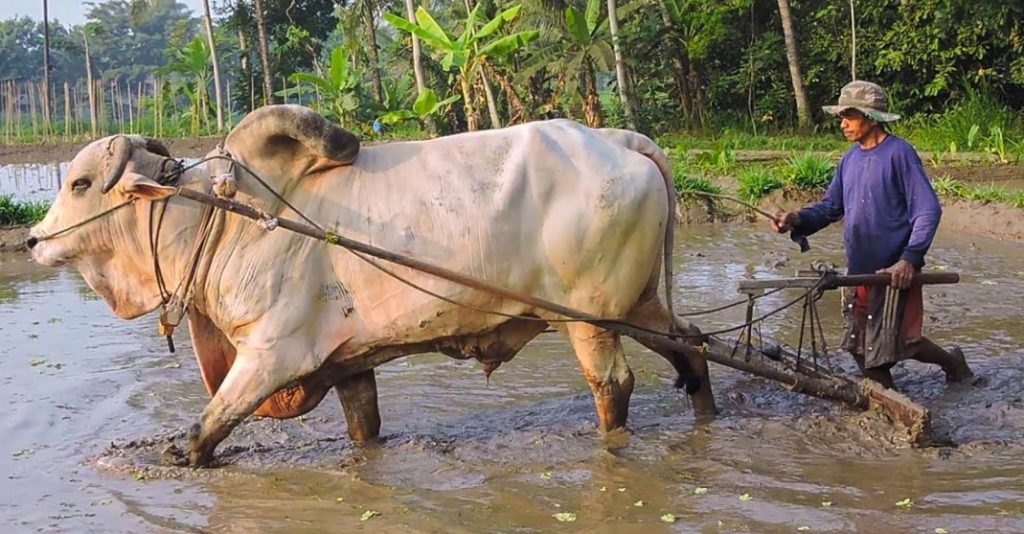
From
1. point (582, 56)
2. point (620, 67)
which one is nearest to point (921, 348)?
point (620, 67)

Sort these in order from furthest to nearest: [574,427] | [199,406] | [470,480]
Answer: [199,406]
[574,427]
[470,480]

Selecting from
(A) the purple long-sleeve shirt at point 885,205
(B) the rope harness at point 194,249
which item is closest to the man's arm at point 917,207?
(A) the purple long-sleeve shirt at point 885,205

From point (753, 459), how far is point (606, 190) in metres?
1.26

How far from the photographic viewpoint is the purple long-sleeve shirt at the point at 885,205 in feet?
16.4

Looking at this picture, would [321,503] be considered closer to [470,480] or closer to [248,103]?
[470,480]

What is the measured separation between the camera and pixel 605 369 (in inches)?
197

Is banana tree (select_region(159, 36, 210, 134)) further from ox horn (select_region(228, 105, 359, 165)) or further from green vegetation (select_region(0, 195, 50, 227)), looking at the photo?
ox horn (select_region(228, 105, 359, 165))

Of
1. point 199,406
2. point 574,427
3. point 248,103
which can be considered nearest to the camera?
point 574,427

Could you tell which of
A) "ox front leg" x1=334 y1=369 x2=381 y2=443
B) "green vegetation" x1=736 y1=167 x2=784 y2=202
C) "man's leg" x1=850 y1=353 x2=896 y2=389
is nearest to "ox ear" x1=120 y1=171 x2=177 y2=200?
"ox front leg" x1=334 y1=369 x2=381 y2=443

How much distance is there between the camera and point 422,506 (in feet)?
14.6

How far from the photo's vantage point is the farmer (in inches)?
199

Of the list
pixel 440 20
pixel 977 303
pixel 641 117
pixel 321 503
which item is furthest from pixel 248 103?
pixel 321 503

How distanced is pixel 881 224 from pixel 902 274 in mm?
368

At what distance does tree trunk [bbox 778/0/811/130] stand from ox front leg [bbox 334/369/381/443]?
16.8 meters
